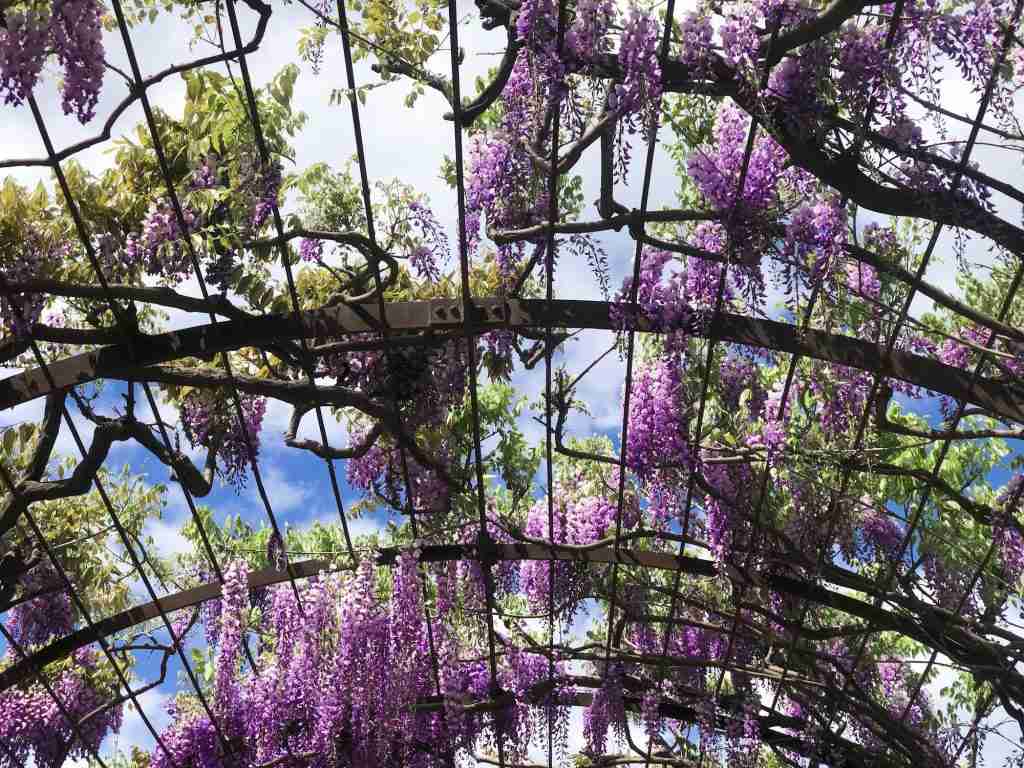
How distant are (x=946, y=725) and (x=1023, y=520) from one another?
5.85ft

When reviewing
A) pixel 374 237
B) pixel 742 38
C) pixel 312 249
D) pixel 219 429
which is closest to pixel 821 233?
pixel 742 38

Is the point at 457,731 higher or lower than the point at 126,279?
lower

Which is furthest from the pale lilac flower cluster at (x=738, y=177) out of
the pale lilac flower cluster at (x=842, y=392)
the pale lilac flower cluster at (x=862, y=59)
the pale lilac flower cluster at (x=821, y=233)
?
the pale lilac flower cluster at (x=842, y=392)

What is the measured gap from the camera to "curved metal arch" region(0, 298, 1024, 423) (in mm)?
3838

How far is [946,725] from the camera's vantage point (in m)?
6.16

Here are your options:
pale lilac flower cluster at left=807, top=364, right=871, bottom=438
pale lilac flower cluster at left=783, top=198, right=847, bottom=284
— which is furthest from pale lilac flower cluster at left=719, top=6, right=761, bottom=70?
pale lilac flower cluster at left=807, top=364, right=871, bottom=438

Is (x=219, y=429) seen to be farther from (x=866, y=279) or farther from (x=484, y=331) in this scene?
(x=866, y=279)

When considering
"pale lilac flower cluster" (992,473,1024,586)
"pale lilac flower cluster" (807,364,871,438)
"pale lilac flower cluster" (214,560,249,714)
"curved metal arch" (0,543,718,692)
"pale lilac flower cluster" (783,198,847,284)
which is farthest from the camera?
"pale lilac flower cluster" (214,560,249,714)

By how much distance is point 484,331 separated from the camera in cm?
404

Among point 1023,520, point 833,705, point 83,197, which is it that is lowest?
point 833,705

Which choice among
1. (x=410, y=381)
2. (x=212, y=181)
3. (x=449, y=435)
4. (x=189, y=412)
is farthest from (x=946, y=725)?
(x=212, y=181)

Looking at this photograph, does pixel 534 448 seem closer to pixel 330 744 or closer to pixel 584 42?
pixel 330 744

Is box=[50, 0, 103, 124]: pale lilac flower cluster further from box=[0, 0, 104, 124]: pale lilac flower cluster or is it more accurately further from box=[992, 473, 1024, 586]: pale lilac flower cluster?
box=[992, 473, 1024, 586]: pale lilac flower cluster

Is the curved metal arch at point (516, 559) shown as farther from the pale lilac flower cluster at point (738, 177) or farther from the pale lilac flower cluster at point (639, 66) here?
the pale lilac flower cluster at point (639, 66)
